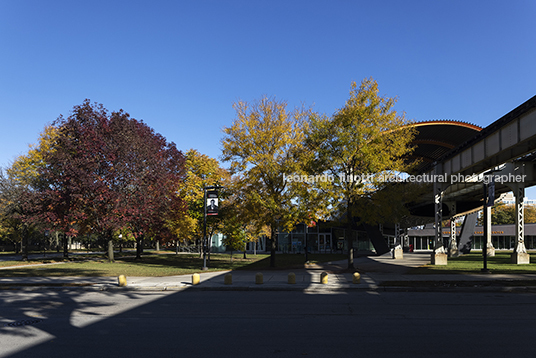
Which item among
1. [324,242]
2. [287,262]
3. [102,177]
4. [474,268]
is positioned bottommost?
[324,242]

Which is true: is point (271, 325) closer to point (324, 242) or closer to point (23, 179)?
point (23, 179)

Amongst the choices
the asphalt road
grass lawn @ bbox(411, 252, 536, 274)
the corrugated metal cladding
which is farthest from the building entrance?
the asphalt road

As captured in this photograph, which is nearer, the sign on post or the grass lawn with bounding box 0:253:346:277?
the grass lawn with bounding box 0:253:346:277

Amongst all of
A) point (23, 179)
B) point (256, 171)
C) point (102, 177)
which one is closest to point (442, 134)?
point (256, 171)

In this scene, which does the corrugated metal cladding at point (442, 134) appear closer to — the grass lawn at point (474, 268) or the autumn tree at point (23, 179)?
the grass lawn at point (474, 268)

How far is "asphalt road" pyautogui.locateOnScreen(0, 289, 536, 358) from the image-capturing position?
287 inches

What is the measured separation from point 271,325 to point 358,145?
1432cm

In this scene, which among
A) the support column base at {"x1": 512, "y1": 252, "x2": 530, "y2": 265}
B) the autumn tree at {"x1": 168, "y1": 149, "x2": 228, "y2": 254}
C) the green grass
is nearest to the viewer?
the green grass

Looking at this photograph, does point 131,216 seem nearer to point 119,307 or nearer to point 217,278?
point 217,278

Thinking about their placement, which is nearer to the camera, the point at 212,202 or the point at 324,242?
the point at 212,202

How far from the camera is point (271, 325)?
9.45m

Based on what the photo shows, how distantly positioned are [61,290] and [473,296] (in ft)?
54.7

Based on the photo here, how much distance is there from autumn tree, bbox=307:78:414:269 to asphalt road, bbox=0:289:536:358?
8.85 meters

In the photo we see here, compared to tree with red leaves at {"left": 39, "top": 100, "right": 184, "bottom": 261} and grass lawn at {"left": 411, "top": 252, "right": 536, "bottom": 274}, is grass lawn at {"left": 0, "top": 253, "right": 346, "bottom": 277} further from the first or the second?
grass lawn at {"left": 411, "top": 252, "right": 536, "bottom": 274}
